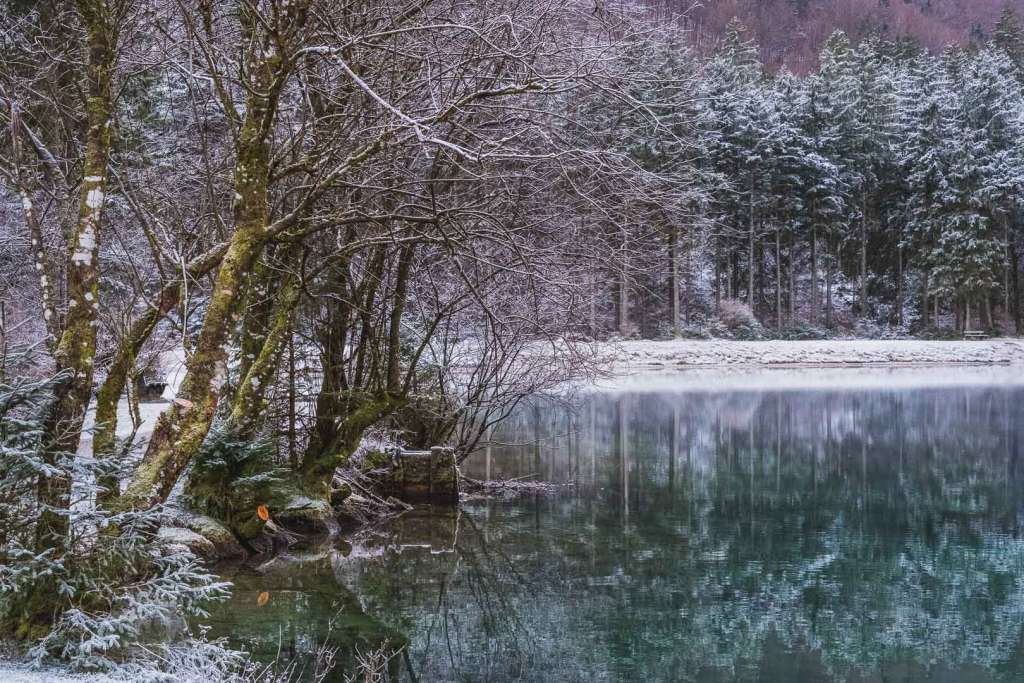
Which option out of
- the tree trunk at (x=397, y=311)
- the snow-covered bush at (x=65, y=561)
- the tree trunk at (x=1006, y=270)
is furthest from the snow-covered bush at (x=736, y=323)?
the snow-covered bush at (x=65, y=561)

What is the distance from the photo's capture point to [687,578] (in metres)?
9.42

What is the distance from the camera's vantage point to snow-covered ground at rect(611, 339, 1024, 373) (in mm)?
39219

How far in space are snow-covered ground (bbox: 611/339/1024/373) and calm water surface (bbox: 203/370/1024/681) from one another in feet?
72.0

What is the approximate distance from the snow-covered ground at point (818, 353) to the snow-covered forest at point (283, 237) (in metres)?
23.7

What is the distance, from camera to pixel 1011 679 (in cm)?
690

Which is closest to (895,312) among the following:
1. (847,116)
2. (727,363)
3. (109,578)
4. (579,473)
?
(847,116)

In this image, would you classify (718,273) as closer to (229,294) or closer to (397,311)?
(397,311)

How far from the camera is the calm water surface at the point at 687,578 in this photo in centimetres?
727

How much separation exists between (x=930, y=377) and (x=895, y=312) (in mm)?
20115

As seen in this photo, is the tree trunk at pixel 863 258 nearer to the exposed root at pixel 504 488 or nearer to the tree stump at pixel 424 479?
the exposed root at pixel 504 488

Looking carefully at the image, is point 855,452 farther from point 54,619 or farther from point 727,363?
point 727,363

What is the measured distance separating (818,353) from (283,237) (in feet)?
123

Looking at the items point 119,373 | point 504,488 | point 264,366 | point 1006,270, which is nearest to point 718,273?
point 1006,270

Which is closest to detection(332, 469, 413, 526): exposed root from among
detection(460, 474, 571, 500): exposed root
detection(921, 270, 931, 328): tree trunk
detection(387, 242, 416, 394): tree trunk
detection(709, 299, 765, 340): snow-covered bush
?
detection(460, 474, 571, 500): exposed root
